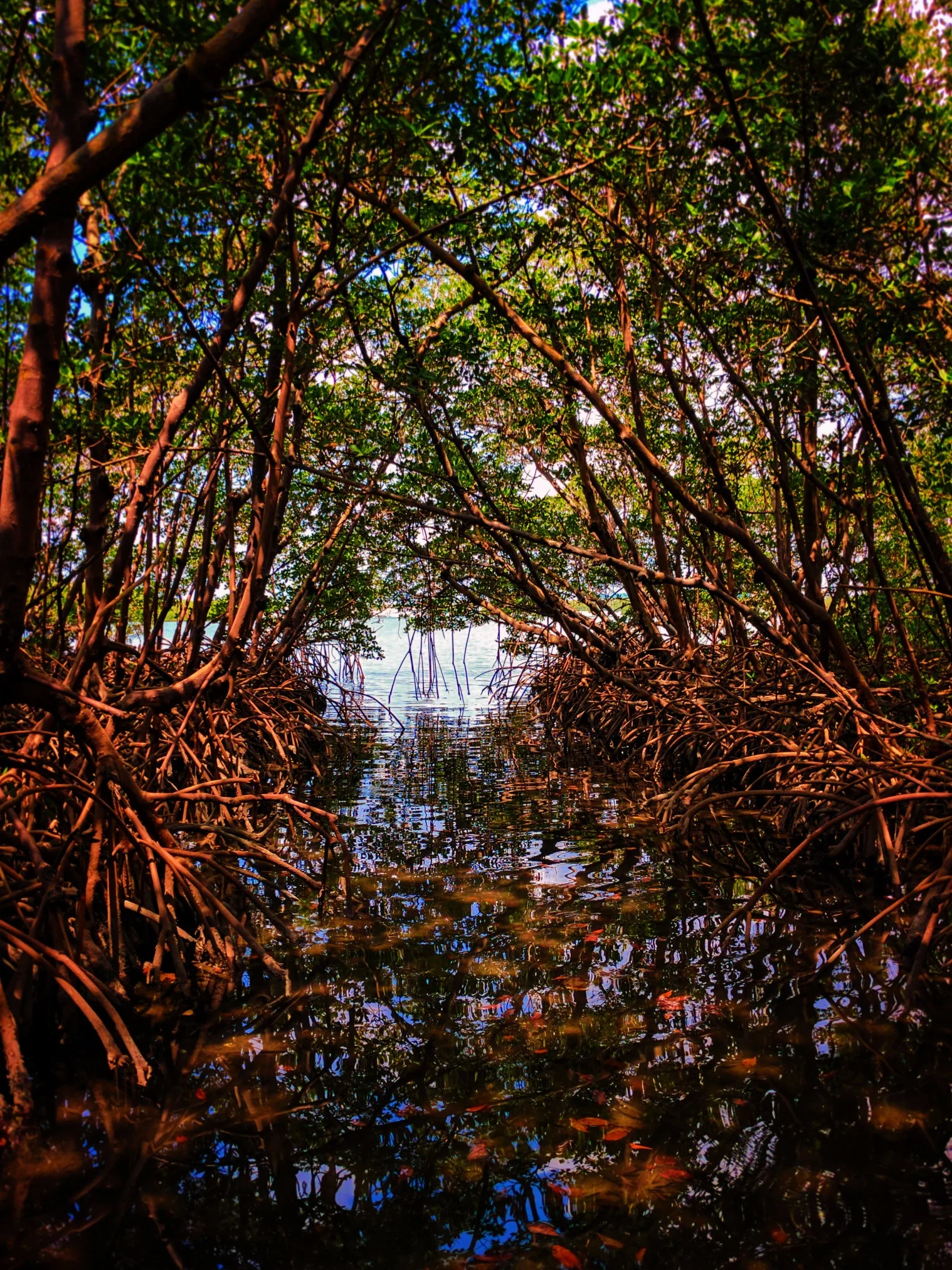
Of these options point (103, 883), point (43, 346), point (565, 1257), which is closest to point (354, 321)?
point (43, 346)

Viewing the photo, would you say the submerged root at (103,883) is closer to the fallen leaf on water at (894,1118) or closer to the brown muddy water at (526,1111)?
the brown muddy water at (526,1111)

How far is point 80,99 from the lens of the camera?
213 centimetres

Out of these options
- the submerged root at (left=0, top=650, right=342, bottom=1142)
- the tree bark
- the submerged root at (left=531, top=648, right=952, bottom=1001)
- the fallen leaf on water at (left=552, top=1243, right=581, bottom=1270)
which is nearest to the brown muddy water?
the fallen leaf on water at (left=552, top=1243, right=581, bottom=1270)

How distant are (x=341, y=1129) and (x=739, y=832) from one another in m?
3.86

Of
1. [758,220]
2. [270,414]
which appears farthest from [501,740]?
[758,220]

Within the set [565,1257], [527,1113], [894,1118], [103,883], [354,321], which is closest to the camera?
[565,1257]

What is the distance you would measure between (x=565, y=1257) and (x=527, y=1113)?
57cm

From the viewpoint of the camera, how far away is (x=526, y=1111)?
2.42 metres

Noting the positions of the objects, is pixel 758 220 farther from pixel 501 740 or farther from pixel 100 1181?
pixel 501 740

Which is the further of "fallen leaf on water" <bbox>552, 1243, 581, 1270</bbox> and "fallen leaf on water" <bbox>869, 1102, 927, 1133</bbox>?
"fallen leaf on water" <bbox>869, 1102, 927, 1133</bbox>

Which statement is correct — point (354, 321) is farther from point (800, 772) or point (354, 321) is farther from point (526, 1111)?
point (526, 1111)

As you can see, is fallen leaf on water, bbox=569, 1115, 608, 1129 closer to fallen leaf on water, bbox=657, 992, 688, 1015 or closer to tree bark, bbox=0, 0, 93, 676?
Answer: fallen leaf on water, bbox=657, 992, 688, 1015

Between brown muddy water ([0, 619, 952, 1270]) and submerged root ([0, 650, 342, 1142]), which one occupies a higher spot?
submerged root ([0, 650, 342, 1142])

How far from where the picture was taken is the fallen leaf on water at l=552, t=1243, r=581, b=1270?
71.6 inches
